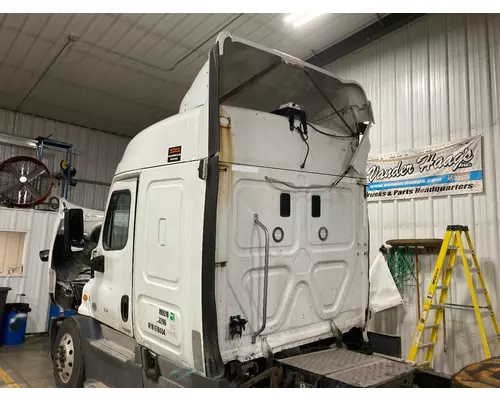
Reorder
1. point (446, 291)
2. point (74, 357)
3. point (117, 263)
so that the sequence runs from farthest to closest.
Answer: point (446, 291) → point (74, 357) → point (117, 263)

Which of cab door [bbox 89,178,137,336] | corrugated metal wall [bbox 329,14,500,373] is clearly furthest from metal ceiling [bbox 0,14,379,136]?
cab door [bbox 89,178,137,336]

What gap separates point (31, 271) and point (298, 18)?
6096 mm

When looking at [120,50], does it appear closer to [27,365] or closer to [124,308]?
[124,308]

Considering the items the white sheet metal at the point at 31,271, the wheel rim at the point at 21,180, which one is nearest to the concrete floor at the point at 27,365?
the white sheet metal at the point at 31,271

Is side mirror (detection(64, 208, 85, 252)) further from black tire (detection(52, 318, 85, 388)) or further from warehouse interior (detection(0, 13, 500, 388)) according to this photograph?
warehouse interior (detection(0, 13, 500, 388))

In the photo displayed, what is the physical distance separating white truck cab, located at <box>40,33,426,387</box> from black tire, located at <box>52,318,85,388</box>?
0.04 ft

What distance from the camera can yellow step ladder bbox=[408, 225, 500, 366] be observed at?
3.96 meters

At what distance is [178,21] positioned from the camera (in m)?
5.30

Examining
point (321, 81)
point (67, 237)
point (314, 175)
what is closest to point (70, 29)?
point (67, 237)

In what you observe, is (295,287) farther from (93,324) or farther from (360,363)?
(93,324)

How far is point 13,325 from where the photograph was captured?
6004 millimetres

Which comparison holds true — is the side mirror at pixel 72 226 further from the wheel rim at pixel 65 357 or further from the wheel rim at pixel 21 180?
the wheel rim at pixel 21 180

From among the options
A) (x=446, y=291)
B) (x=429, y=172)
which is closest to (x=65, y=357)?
(x=446, y=291)

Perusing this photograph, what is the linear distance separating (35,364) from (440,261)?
Answer: 5331 mm
